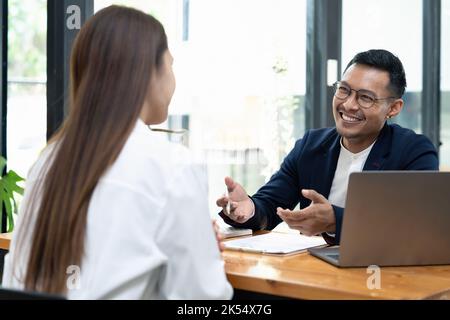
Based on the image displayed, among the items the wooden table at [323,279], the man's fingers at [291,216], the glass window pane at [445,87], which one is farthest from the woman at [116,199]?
the glass window pane at [445,87]

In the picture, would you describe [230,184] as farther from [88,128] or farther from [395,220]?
[88,128]

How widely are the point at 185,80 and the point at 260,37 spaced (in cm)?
62

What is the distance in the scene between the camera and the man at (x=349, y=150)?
7.63 ft

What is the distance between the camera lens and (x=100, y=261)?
1311 millimetres

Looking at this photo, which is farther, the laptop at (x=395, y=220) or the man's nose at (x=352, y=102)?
the man's nose at (x=352, y=102)

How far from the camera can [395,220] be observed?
5.71 feet

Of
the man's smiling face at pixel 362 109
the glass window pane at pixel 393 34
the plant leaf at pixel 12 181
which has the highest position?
the glass window pane at pixel 393 34

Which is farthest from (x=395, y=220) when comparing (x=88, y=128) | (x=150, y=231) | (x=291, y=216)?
(x=88, y=128)

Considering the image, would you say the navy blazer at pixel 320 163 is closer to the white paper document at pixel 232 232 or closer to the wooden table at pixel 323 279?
the white paper document at pixel 232 232

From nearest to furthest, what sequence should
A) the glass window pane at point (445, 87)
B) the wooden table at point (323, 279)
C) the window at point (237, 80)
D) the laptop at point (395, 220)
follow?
the wooden table at point (323, 279), the laptop at point (395, 220), the window at point (237, 80), the glass window pane at point (445, 87)

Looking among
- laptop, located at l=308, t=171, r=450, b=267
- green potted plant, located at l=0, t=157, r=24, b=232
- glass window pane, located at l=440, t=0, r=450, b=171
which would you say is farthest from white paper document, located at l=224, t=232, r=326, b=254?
glass window pane, located at l=440, t=0, r=450, b=171

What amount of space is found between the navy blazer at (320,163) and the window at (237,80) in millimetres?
1314
